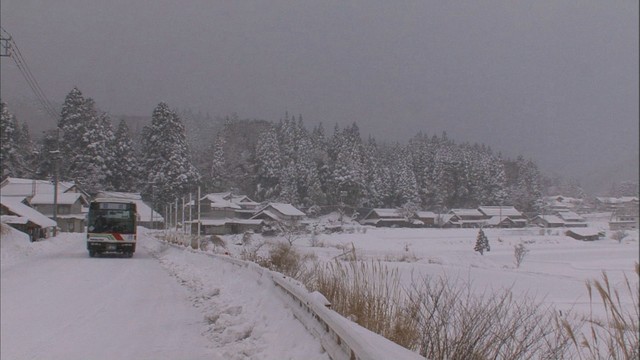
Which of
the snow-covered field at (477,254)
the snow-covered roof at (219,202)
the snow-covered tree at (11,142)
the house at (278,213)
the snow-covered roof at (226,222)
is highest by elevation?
the snow-covered tree at (11,142)

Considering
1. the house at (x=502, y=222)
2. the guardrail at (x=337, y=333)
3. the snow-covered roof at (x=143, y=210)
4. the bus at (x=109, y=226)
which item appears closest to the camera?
the guardrail at (x=337, y=333)

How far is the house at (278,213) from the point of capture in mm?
27641

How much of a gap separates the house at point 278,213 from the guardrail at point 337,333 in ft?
63.5

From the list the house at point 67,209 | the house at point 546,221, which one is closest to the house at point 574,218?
the house at point 546,221

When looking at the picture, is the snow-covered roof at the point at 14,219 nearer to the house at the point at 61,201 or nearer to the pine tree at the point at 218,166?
the house at the point at 61,201

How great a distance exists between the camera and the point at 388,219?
97.2 feet

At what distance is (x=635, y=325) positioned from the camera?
2.50m

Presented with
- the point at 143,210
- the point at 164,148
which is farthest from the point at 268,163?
the point at 143,210

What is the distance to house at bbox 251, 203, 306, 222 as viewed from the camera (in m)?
27.6

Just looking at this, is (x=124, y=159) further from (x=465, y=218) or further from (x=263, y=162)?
(x=465, y=218)

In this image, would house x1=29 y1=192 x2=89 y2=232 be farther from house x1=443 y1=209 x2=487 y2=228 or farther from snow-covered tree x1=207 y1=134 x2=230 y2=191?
house x1=443 y1=209 x2=487 y2=228

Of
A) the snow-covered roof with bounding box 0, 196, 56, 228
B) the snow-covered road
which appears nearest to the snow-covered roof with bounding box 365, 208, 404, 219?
the snow-covered road

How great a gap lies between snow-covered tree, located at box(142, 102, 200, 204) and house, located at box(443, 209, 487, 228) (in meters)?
13.6

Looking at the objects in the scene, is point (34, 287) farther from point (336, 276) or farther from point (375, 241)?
point (375, 241)
